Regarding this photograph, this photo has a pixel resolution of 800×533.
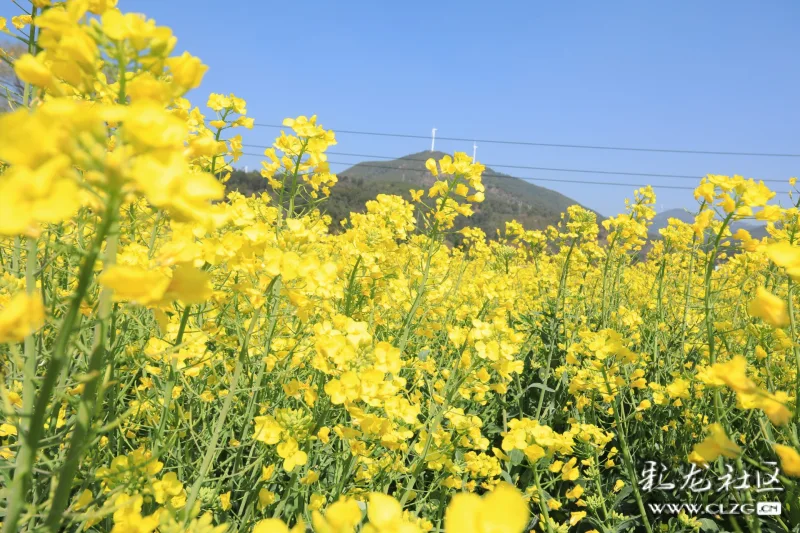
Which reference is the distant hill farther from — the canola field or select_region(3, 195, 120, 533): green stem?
select_region(3, 195, 120, 533): green stem

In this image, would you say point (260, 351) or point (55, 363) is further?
point (260, 351)

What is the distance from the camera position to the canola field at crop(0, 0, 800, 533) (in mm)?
625

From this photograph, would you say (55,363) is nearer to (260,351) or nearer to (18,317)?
(18,317)

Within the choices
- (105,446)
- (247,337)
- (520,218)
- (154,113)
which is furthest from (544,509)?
(520,218)

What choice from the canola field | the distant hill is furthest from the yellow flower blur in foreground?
the distant hill

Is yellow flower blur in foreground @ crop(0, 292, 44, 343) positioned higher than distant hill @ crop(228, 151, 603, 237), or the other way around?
distant hill @ crop(228, 151, 603, 237)

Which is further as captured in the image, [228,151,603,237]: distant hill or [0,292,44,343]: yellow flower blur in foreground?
[228,151,603,237]: distant hill

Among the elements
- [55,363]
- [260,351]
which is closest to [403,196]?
[260,351]

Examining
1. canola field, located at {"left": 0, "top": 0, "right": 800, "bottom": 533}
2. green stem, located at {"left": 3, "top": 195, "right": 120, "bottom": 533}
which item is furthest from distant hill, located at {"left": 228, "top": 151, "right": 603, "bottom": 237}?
green stem, located at {"left": 3, "top": 195, "right": 120, "bottom": 533}

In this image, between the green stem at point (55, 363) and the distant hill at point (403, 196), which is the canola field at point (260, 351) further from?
the distant hill at point (403, 196)

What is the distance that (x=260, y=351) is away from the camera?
1.86 m

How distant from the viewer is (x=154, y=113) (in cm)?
59

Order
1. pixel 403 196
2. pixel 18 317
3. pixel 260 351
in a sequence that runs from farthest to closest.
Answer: pixel 403 196
pixel 260 351
pixel 18 317

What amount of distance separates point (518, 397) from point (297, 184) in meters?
2.48
